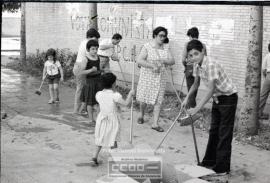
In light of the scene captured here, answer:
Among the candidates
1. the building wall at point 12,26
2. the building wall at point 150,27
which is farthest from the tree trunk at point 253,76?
the building wall at point 12,26

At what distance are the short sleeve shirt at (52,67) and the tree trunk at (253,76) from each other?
3526 mm

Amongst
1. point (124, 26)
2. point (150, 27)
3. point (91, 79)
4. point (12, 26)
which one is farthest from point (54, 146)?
point (12, 26)

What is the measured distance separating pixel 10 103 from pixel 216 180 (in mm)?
4972

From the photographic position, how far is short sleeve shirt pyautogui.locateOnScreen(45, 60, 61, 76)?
7883 mm

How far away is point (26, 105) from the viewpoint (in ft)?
26.4

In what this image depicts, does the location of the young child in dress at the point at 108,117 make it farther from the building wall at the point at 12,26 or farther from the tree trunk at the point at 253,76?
the building wall at the point at 12,26

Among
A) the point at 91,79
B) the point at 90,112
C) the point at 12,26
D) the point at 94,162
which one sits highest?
→ the point at 12,26

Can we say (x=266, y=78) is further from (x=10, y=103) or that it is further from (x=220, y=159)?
(x=10, y=103)

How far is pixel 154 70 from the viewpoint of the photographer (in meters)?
6.29

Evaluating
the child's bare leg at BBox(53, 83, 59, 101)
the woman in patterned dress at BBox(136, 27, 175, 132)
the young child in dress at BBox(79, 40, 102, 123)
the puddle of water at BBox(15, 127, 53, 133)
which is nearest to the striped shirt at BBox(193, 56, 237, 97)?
the woman in patterned dress at BBox(136, 27, 175, 132)

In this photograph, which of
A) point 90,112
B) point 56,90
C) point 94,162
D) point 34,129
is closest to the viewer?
point 94,162

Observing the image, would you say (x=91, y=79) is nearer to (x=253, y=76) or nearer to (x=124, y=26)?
(x=253, y=76)

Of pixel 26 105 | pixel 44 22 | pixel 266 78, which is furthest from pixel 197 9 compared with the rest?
pixel 44 22

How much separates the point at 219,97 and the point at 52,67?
4172mm
